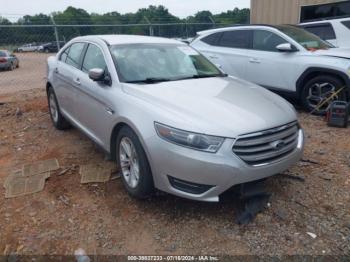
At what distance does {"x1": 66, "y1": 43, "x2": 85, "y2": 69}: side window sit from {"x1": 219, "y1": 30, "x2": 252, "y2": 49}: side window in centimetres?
367

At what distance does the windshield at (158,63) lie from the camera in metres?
3.90

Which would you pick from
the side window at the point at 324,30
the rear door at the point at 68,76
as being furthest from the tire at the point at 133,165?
the side window at the point at 324,30

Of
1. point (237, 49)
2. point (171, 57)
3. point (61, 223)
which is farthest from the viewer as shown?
point (237, 49)

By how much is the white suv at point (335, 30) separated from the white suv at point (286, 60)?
5.23ft

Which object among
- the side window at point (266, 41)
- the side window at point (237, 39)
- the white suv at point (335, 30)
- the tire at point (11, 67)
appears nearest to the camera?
the side window at point (266, 41)

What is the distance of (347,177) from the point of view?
3.99 metres

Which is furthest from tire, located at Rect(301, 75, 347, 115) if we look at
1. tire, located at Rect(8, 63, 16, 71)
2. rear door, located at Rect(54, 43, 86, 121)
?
tire, located at Rect(8, 63, 16, 71)

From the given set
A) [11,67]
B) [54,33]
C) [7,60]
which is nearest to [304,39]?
[54,33]

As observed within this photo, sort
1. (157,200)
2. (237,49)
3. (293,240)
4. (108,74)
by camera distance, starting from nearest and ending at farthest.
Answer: (293,240) < (157,200) < (108,74) < (237,49)

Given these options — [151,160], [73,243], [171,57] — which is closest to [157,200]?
[151,160]

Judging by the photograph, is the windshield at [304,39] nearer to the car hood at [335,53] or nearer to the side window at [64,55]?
the car hood at [335,53]

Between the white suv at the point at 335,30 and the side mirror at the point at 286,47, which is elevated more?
the white suv at the point at 335,30

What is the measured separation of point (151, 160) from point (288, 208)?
145cm

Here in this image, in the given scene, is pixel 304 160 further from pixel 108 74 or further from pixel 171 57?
pixel 108 74
